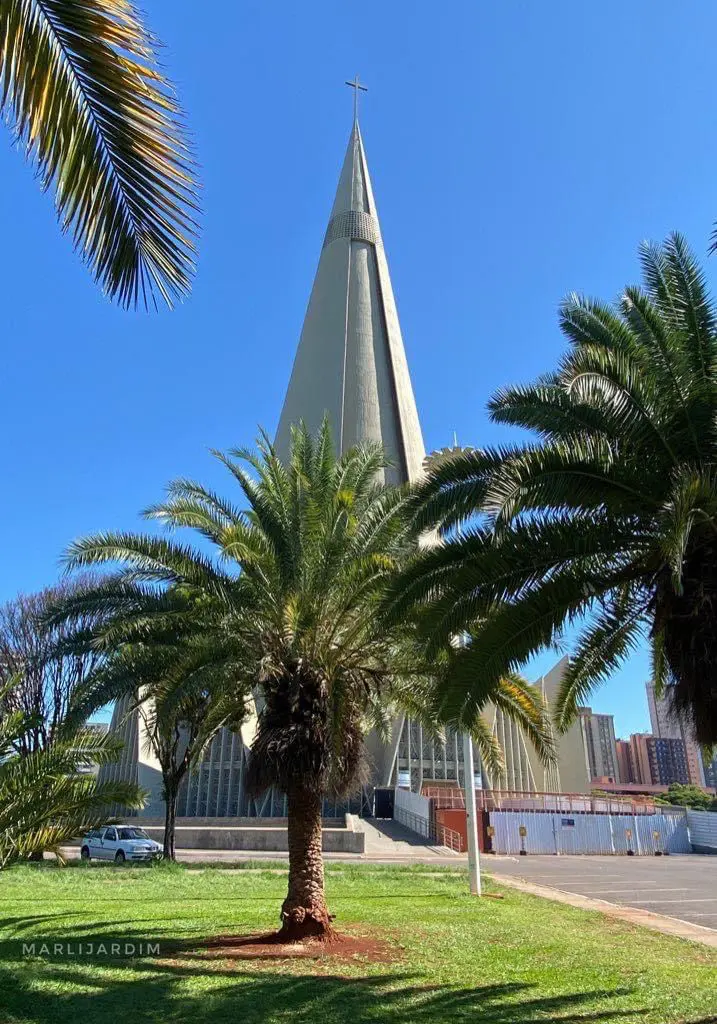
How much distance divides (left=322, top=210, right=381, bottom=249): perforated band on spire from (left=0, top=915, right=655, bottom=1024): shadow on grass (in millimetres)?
54325

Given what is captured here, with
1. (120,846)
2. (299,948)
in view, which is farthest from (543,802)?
(299,948)

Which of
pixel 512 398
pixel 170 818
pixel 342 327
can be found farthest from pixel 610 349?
pixel 342 327

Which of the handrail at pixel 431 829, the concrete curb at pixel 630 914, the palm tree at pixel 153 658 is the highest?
the palm tree at pixel 153 658

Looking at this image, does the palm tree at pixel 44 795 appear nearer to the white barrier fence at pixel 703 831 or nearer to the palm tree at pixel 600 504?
the palm tree at pixel 600 504

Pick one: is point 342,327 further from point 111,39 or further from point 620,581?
point 111,39

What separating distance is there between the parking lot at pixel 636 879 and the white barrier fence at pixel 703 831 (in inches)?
206

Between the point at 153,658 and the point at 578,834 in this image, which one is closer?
the point at 153,658

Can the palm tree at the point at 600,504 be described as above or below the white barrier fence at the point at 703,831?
above

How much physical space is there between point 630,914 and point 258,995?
9092 mm

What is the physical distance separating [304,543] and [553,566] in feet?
13.9

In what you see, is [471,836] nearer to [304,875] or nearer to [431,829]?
[304,875]

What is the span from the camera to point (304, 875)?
36.7 ft

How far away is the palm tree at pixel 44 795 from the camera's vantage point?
7699 mm

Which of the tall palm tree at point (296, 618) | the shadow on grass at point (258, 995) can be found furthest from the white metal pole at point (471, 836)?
the shadow on grass at point (258, 995)
